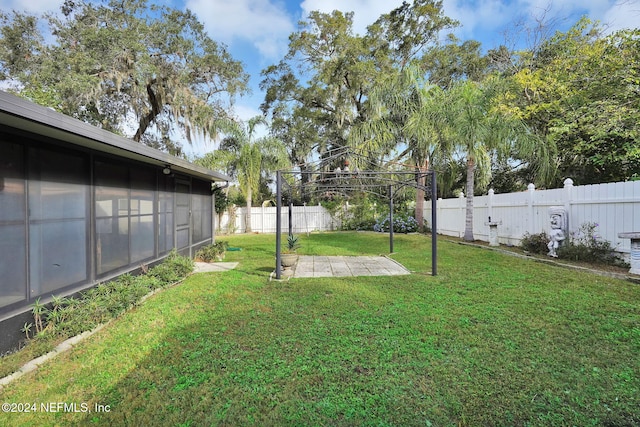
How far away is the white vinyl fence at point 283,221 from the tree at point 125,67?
474cm

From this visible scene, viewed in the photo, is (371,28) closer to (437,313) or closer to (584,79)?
(584,79)

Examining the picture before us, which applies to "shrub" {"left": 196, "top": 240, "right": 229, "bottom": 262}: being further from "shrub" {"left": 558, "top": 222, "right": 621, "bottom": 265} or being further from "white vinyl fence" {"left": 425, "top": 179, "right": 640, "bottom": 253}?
"white vinyl fence" {"left": 425, "top": 179, "right": 640, "bottom": 253}

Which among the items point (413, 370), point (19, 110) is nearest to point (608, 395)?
point (413, 370)

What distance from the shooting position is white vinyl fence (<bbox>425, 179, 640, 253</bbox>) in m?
5.24

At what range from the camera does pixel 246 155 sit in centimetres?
1380

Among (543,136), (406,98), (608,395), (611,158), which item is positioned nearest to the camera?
(608,395)

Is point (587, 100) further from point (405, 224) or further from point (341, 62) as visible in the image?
point (341, 62)

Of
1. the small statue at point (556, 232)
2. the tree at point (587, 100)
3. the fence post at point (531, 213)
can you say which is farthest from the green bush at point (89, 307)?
the tree at point (587, 100)

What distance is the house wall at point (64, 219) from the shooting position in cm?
267

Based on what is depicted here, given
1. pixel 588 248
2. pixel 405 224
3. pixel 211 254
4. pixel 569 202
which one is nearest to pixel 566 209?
pixel 569 202

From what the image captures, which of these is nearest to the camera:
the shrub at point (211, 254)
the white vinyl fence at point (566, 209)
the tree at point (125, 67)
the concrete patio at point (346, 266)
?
the white vinyl fence at point (566, 209)

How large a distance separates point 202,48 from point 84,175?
1265 centimetres

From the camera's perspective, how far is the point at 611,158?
8.35 meters

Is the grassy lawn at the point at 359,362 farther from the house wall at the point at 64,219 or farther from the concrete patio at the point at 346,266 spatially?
the concrete patio at the point at 346,266
